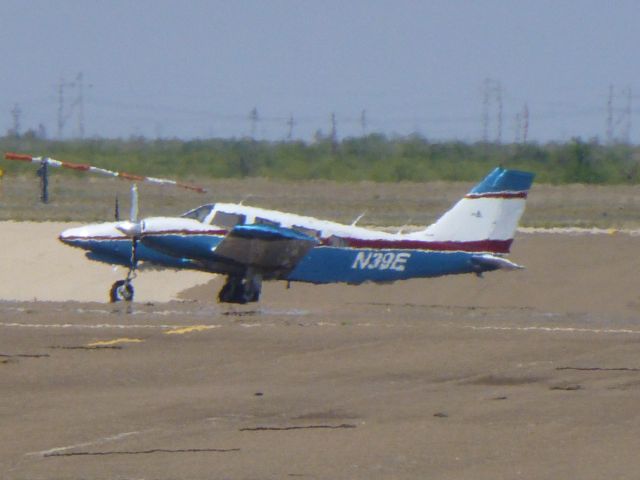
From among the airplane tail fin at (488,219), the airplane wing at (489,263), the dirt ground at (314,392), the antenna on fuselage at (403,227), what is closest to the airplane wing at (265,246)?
the dirt ground at (314,392)

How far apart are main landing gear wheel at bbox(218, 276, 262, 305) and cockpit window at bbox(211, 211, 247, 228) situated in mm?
1313

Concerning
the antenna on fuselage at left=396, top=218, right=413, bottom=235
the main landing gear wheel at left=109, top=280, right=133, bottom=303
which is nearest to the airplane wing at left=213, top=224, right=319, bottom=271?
the main landing gear wheel at left=109, top=280, right=133, bottom=303

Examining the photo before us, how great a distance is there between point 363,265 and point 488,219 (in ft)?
→ 9.92

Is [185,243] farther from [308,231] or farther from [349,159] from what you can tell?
[349,159]

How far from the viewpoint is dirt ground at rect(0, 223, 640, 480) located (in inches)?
450

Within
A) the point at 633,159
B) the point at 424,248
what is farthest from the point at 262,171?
the point at 424,248

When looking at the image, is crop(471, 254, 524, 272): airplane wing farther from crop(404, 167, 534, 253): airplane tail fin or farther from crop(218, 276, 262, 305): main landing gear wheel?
crop(218, 276, 262, 305): main landing gear wheel

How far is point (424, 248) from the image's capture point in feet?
99.2

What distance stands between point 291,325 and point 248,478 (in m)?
11.0

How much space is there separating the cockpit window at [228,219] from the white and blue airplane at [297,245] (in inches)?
0.7

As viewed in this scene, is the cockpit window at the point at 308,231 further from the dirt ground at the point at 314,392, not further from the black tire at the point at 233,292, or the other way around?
the dirt ground at the point at 314,392

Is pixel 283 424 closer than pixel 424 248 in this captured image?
Yes

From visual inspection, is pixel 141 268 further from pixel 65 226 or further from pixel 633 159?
pixel 633 159

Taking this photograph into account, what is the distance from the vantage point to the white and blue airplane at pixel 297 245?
2825 cm
